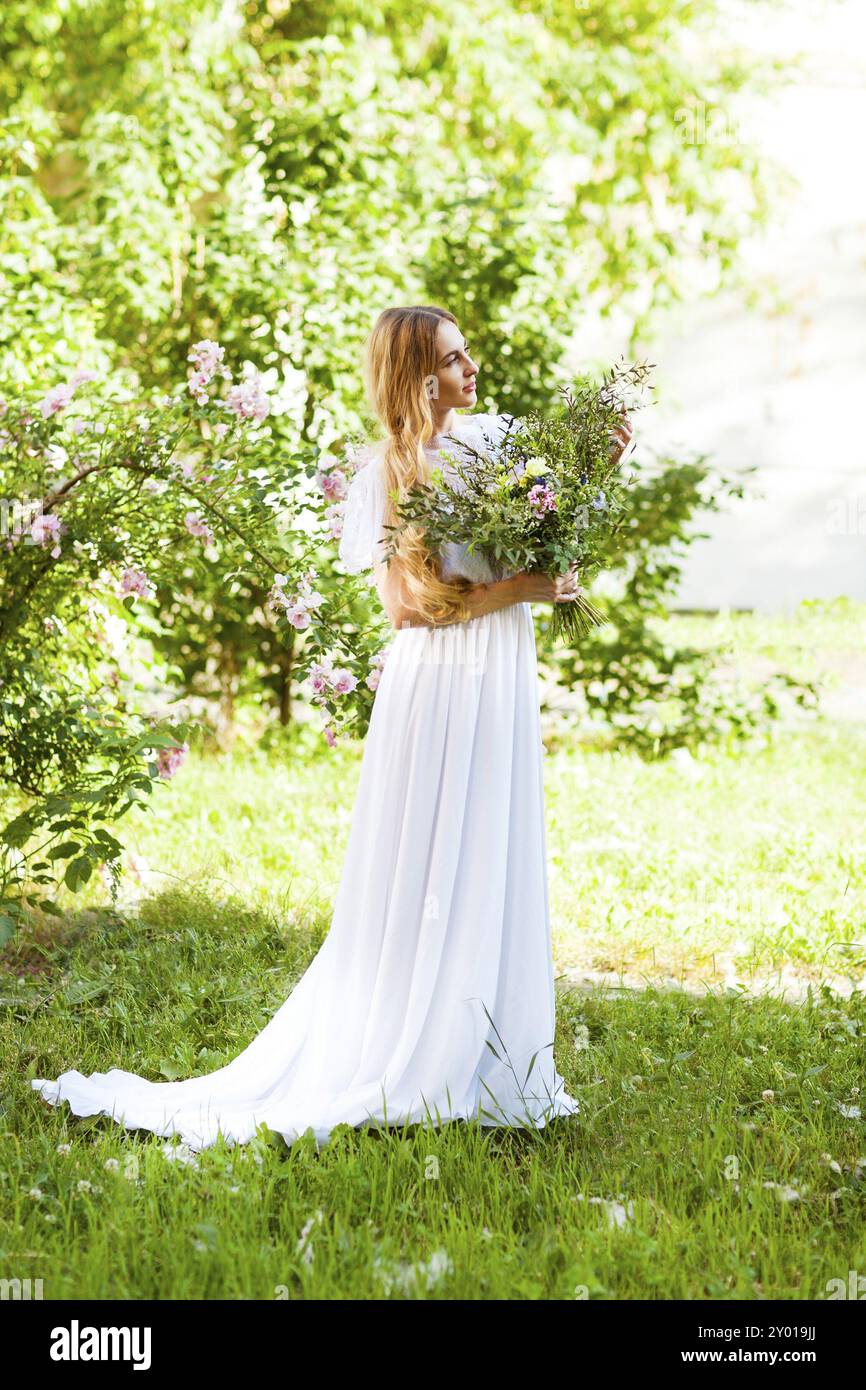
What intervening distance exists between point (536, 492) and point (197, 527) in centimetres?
174

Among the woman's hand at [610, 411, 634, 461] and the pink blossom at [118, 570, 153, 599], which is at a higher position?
the pink blossom at [118, 570, 153, 599]

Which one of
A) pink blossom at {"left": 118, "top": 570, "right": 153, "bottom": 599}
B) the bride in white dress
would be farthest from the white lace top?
pink blossom at {"left": 118, "top": 570, "right": 153, "bottom": 599}

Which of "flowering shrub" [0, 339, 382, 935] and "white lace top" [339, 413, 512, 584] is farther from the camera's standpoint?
"flowering shrub" [0, 339, 382, 935]

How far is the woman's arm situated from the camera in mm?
2795

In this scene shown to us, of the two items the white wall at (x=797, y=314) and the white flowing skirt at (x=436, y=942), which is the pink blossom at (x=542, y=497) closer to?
the white flowing skirt at (x=436, y=942)

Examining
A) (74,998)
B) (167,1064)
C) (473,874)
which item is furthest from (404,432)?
(74,998)

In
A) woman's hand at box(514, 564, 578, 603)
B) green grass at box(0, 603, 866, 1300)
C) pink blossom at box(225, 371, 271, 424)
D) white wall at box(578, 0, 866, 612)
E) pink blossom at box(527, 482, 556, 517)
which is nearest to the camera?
green grass at box(0, 603, 866, 1300)

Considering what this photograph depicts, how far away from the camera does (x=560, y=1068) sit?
10.6 feet

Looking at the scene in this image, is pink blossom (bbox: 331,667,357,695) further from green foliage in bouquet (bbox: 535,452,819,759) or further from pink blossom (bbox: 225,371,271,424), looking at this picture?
green foliage in bouquet (bbox: 535,452,819,759)

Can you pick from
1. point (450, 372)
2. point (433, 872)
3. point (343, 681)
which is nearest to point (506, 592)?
point (450, 372)

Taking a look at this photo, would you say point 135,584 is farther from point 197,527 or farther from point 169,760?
point 169,760

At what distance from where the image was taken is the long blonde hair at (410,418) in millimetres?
2834

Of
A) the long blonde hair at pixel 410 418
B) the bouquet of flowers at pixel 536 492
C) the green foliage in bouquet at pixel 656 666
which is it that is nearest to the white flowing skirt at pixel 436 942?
the long blonde hair at pixel 410 418
